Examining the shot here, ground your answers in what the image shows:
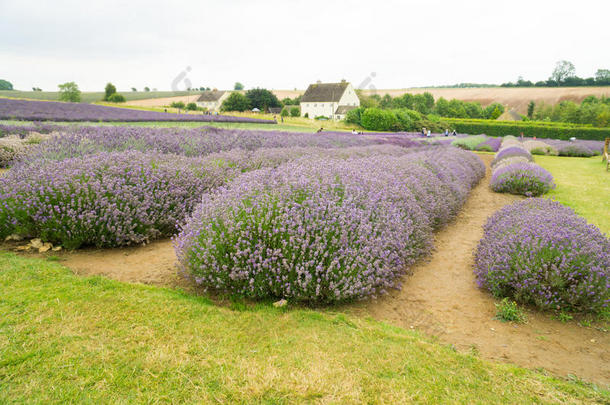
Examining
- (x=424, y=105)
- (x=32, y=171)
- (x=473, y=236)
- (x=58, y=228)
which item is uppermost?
(x=424, y=105)

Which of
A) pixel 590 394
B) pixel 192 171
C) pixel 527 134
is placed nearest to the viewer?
pixel 590 394

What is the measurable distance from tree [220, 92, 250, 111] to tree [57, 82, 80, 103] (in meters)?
18.4

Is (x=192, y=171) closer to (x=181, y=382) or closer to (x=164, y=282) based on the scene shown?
(x=164, y=282)

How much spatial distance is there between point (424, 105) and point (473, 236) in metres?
58.2

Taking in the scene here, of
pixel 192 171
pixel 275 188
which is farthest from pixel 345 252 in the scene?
pixel 192 171

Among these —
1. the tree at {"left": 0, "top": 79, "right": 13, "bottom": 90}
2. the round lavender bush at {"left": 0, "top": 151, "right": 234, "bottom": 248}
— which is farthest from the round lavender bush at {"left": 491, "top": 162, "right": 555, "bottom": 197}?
the tree at {"left": 0, "top": 79, "right": 13, "bottom": 90}

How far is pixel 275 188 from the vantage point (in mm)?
3920

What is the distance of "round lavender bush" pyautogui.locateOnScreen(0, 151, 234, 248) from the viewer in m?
4.04

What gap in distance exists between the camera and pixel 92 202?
422 cm

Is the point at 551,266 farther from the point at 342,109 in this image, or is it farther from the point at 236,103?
the point at 342,109

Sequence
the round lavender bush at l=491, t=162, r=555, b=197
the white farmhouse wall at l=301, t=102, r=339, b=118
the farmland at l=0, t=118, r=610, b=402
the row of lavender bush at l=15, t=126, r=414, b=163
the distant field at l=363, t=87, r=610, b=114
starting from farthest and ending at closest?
the distant field at l=363, t=87, r=610, b=114 < the white farmhouse wall at l=301, t=102, r=339, b=118 < the round lavender bush at l=491, t=162, r=555, b=197 < the row of lavender bush at l=15, t=126, r=414, b=163 < the farmland at l=0, t=118, r=610, b=402

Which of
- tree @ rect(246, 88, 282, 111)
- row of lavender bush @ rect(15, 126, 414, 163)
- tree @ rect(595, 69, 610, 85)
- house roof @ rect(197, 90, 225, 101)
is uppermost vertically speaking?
tree @ rect(595, 69, 610, 85)

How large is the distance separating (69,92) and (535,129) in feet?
180

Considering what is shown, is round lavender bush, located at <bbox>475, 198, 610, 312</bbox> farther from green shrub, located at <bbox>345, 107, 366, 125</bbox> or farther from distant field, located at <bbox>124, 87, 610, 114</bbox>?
distant field, located at <bbox>124, 87, 610, 114</bbox>
